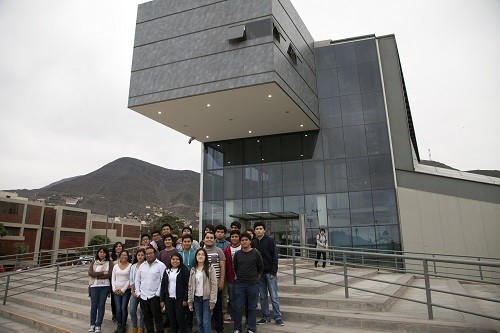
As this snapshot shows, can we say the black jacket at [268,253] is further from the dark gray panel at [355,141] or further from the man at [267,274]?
the dark gray panel at [355,141]

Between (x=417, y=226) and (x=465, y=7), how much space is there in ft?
39.0

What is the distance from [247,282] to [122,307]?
8.98 feet

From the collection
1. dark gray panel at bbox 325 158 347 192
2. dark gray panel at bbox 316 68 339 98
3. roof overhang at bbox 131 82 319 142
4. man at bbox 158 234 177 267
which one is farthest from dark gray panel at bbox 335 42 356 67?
man at bbox 158 234 177 267

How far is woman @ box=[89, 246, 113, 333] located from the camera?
23.1 ft

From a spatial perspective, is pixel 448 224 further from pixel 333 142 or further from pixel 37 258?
pixel 37 258

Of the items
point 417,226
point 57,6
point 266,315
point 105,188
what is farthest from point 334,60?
point 105,188

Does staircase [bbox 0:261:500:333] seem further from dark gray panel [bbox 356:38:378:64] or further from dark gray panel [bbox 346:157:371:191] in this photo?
dark gray panel [bbox 356:38:378:64]

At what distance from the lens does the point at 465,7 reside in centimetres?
752

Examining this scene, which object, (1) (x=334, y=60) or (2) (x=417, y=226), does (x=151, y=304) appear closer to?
(2) (x=417, y=226)

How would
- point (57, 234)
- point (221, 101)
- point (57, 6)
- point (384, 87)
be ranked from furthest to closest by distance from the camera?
point (57, 234) → point (384, 87) → point (221, 101) → point (57, 6)

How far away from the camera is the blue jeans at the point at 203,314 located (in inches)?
226

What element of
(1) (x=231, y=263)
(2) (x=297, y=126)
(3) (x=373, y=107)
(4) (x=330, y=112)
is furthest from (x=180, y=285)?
(3) (x=373, y=107)

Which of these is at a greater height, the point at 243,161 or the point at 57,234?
the point at 243,161

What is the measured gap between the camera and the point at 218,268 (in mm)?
6273
